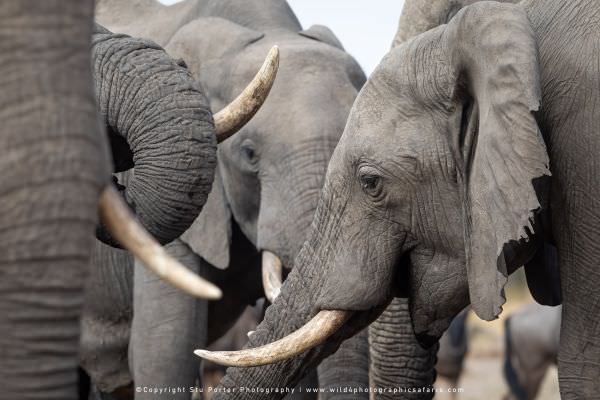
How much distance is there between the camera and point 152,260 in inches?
82.9

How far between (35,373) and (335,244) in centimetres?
198

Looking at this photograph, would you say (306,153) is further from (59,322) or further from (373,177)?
(59,322)

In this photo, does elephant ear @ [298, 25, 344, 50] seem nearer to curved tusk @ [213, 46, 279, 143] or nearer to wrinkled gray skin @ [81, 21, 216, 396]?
curved tusk @ [213, 46, 279, 143]

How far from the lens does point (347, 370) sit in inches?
194

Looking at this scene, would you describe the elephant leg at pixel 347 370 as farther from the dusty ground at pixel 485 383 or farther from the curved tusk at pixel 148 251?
the dusty ground at pixel 485 383

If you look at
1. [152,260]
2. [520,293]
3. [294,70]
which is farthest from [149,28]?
[520,293]

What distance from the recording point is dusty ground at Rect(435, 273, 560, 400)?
12.7m

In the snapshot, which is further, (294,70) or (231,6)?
(231,6)

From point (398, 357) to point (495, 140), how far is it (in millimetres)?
1132

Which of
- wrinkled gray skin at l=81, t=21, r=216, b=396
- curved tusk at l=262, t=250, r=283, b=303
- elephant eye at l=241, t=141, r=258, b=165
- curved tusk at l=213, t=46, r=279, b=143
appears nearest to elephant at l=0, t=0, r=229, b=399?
wrinkled gray skin at l=81, t=21, r=216, b=396

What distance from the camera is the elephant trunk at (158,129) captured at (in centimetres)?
380

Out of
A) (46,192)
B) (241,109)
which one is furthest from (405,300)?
(46,192)

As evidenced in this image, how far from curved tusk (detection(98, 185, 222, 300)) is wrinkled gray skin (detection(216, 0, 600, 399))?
1446 millimetres

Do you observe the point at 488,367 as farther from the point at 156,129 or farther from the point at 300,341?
the point at 156,129
